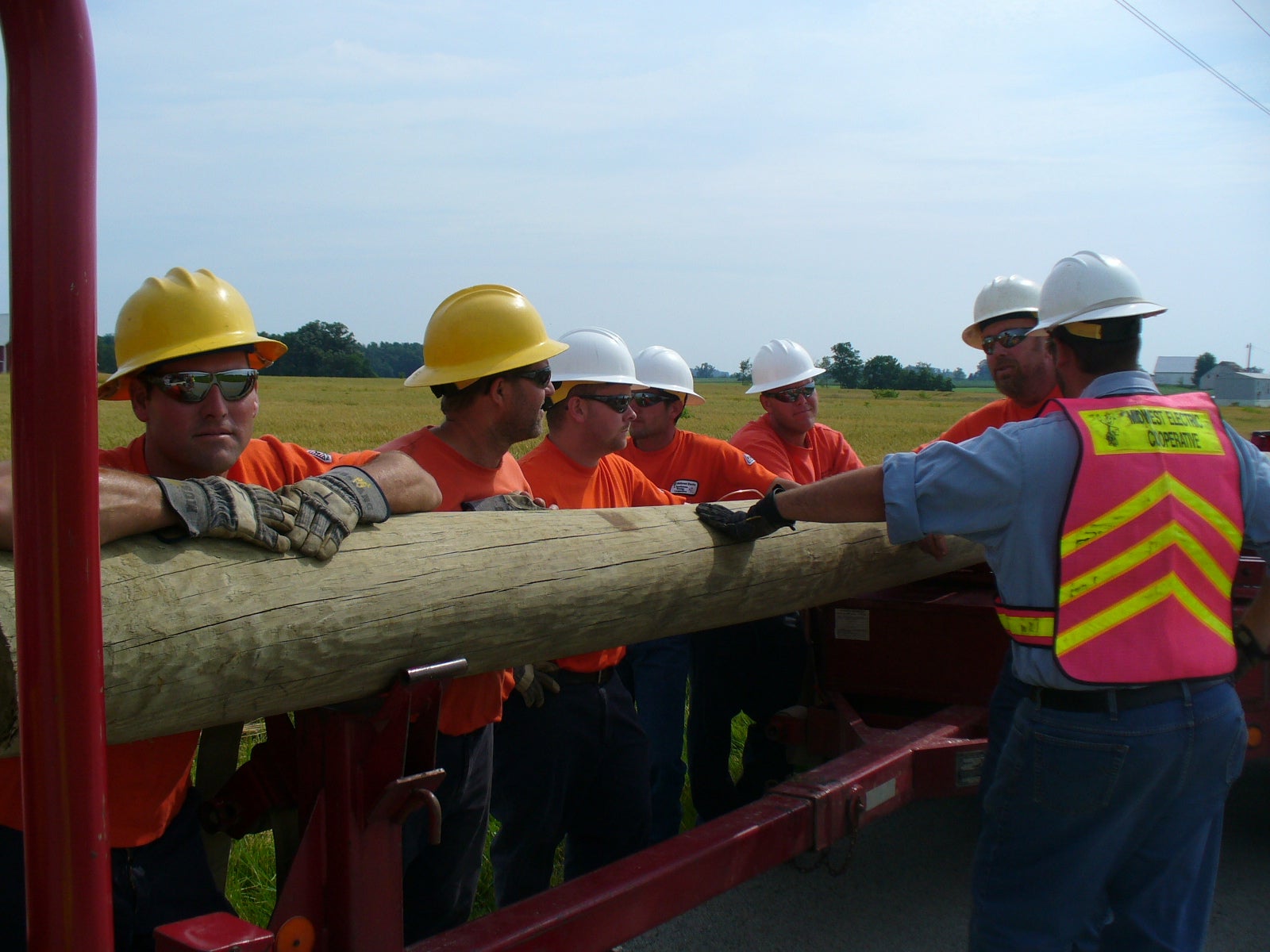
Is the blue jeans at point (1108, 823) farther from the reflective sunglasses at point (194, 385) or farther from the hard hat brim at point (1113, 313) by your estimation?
the reflective sunglasses at point (194, 385)

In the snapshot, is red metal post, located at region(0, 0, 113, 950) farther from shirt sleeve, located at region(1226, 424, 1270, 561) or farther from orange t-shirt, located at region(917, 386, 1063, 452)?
orange t-shirt, located at region(917, 386, 1063, 452)

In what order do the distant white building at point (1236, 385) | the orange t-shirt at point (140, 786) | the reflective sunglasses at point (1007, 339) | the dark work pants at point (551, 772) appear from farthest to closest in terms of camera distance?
1. the distant white building at point (1236, 385)
2. the reflective sunglasses at point (1007, 339)
3. the dark work pants at point (551, 772)
4. the orange t-shirt at point (140, 786)

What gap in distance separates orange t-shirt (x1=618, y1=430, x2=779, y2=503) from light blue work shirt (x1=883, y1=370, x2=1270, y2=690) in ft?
6.96

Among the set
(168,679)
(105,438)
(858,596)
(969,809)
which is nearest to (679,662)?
(858,596)

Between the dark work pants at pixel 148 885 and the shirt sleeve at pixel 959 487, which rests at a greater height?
the shirt sleeve at pixel 959 487

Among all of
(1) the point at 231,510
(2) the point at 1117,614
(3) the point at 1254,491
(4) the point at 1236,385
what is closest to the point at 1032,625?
(2) the point at 1117,614

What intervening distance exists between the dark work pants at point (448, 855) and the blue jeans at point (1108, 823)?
1.26 metres

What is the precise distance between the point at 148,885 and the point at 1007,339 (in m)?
4.02

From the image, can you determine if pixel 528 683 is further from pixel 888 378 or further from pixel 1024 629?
pixel 888 378

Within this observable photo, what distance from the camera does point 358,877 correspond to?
2.04m

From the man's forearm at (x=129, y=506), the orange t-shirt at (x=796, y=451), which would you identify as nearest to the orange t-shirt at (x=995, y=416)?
the orange t-shirt at (x=796, y=451)

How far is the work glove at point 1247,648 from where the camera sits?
9.46 feet

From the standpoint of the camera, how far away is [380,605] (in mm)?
1948

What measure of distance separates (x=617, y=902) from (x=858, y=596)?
6.17ft
